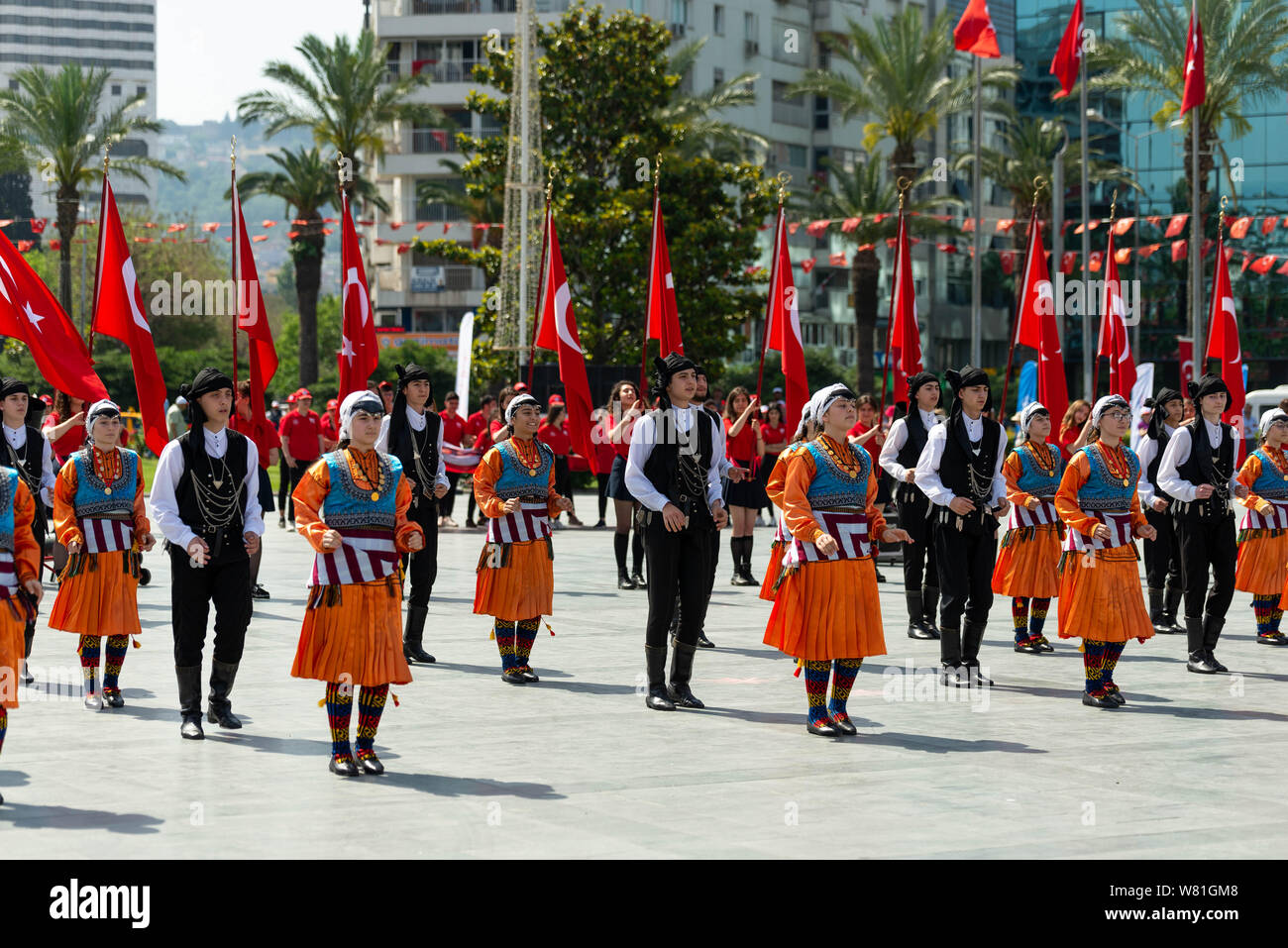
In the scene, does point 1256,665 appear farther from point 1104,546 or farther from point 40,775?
point 40,775

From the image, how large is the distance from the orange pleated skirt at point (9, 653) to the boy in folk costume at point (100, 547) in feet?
8.25

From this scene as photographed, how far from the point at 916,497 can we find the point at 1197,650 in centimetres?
273

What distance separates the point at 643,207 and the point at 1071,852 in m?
30.6

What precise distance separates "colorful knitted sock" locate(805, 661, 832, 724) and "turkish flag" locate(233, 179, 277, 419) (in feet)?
19.4

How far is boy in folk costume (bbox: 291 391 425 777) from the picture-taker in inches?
320

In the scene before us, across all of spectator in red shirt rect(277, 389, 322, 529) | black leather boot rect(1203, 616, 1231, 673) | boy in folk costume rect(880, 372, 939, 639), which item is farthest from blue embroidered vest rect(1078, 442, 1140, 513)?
spectator in red shirt rect(277, 389, 322, 529)

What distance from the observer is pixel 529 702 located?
10.5 metres

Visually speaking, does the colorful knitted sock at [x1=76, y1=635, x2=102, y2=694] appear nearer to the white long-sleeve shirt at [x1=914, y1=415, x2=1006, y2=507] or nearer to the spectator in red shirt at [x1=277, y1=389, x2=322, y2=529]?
the white long-sleeve shirt at [x1=914, y1=415, x2=1006, y2=507]

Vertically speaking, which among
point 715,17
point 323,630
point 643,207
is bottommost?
point 323,630

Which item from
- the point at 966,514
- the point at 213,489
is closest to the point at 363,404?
the point at 213,489

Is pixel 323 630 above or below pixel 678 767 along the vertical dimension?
above

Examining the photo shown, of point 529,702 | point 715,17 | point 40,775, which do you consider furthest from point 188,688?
point 715,17

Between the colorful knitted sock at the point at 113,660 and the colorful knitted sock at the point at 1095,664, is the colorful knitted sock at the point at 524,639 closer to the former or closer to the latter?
the colorful knitted sock at the point at 113,660
